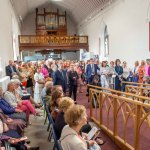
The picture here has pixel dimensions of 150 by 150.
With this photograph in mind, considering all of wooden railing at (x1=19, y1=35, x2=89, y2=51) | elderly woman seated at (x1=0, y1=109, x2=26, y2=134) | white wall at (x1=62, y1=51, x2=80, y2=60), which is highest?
wooden railing at (x1=19, y1=35, x2=89, y2=51)

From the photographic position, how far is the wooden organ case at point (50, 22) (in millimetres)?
21188

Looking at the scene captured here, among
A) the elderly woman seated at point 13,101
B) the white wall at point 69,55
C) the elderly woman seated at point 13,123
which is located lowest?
the elderly woman seated at point 13,123

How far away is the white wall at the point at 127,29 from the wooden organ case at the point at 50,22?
23.3 ft

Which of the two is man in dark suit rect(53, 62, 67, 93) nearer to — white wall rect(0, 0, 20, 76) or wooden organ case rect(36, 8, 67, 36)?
white wall rect(0, 0, 20, 76)

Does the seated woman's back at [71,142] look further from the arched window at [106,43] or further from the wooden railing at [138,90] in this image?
the arched window at [106,43]

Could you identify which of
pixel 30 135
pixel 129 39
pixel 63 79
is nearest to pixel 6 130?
pixel 30 135

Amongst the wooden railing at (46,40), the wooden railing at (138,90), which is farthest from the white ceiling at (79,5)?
the wooden railing at (138,90)

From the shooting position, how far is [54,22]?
70.7ft

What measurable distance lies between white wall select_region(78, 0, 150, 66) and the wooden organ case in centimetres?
709

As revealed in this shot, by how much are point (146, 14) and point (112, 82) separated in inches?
125

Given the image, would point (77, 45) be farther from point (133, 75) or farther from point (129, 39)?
point (133, 75)

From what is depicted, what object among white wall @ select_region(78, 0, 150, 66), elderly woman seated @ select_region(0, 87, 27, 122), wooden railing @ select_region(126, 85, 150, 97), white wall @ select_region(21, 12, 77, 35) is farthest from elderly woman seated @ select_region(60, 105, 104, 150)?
white wall @ select_region(21, 12, 77, 35)

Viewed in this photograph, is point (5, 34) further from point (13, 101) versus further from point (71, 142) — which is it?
point (71, 142)

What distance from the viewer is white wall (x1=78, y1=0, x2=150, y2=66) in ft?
31.4
